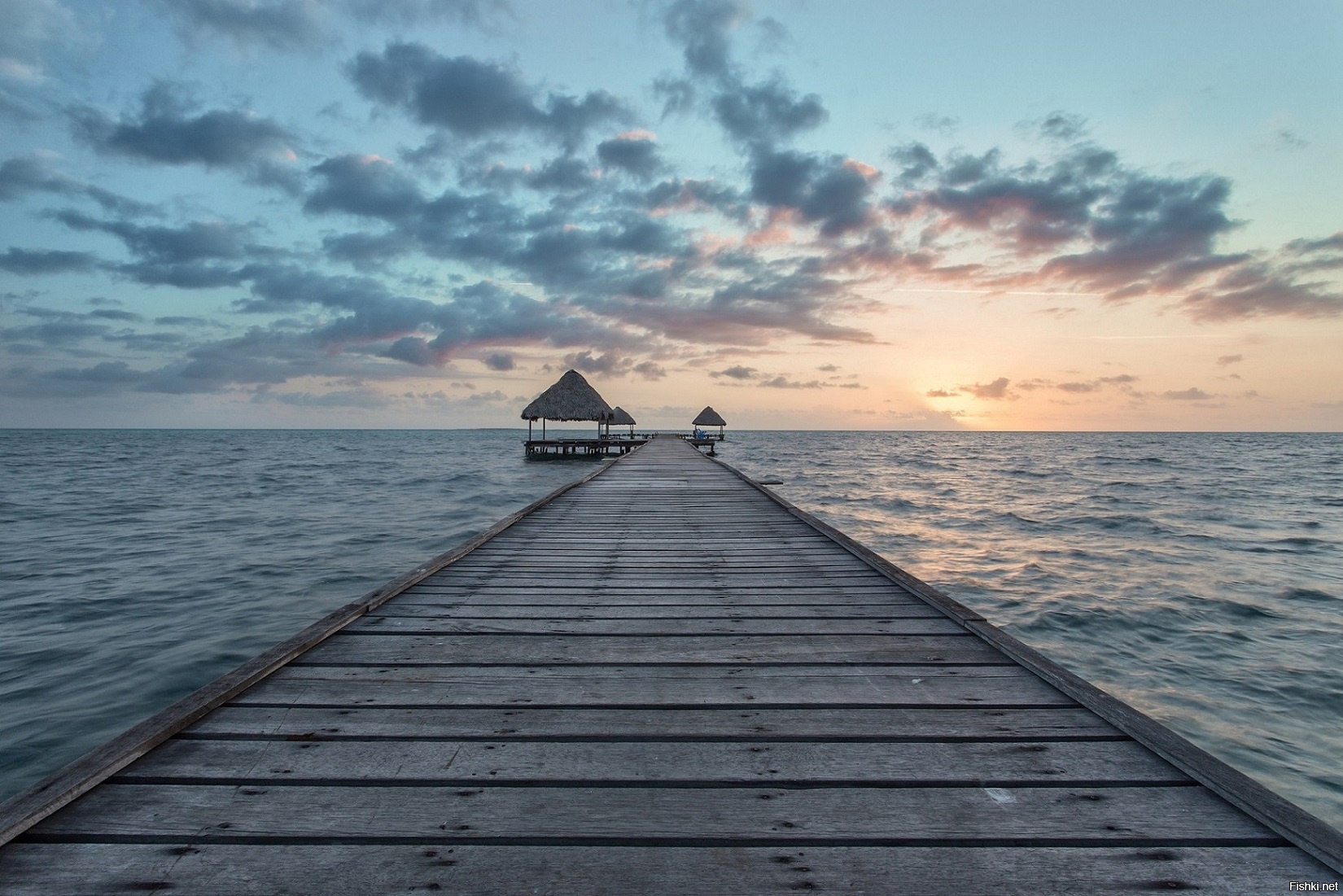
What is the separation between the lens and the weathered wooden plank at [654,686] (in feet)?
8.36

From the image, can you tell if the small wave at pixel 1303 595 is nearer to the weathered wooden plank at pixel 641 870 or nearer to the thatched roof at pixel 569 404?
the weathered wooden plank at pixel 641 870

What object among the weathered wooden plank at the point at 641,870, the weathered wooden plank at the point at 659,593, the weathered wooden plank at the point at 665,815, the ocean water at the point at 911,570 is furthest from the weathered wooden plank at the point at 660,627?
the ocean water at the point at 911,570

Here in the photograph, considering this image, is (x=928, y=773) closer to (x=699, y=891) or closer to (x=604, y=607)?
(x=699, y=891)

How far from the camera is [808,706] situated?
8.24 feet

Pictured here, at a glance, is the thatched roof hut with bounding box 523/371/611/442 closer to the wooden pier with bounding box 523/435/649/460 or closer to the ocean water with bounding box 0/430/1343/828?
the wooden pier with bounding box 523/435/649/460

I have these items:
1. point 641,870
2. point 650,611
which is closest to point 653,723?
point 641,870

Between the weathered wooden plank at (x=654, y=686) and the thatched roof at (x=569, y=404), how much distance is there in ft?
104

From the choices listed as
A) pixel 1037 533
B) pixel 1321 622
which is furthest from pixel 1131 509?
pixel 1321 622

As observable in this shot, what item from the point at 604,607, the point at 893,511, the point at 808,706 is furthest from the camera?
the point at 893,511

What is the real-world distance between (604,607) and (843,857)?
241cm

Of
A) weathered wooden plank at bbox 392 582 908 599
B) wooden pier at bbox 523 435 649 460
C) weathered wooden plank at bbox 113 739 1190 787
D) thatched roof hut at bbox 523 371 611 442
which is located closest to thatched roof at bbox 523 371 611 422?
thatched roof hut at bbox 523 371 611 442

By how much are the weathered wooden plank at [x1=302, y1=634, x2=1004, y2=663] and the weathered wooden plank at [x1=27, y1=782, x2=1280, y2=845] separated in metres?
1.07

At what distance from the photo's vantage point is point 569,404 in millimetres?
34750

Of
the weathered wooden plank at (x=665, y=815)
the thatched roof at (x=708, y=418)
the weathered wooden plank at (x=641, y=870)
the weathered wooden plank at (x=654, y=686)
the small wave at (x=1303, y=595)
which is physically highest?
the thatched roof at (x=708, y=418)
